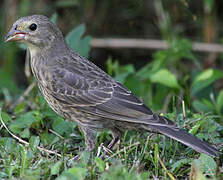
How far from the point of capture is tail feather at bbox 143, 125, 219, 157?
399 centimetres

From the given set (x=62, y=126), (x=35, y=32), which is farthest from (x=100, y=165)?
(x=35, y=32)

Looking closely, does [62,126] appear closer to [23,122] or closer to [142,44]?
[23,122]

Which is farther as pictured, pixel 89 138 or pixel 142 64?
pixel 142 64

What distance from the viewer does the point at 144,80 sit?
648 cm

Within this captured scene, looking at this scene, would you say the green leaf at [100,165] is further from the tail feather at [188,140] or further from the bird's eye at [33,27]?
the bird's eye at [33,27]

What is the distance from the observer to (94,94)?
4.75 m

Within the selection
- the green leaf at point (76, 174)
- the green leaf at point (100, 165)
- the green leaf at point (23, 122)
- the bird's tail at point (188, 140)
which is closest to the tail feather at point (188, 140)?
the bird's tail at point (188, 140)

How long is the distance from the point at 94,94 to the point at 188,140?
1130mm

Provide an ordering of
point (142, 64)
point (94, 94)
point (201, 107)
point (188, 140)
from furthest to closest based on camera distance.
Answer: point (142, 64) < point (201, 107) < point (94, 94) < point (188, 140)

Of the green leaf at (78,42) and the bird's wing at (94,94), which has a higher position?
the green leaf at (78,42)

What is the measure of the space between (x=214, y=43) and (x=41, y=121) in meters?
4.14

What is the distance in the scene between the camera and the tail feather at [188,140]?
399cm

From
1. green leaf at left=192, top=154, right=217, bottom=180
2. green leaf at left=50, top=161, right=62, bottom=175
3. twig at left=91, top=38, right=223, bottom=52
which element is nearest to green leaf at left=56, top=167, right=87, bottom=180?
green leaf at left=50, top=161, right=62, bottom=175

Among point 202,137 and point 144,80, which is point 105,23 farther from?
point 202,137
